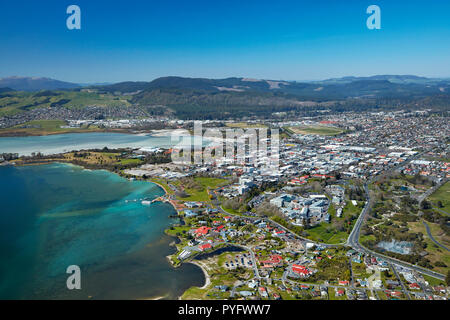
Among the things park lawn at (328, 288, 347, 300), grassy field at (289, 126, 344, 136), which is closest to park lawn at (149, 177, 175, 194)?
park lawn at (328, 288, 347, 300)

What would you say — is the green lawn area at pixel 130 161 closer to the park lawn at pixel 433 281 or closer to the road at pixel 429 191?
the road at pixel 429 191

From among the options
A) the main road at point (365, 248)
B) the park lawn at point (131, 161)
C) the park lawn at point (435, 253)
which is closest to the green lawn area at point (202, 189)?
the park lawn at point (131, 161)

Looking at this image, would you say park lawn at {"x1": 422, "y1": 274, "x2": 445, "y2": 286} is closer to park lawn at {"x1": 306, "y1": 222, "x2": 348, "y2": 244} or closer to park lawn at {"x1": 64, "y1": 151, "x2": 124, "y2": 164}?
park lawn at {"x1": 306, "y1": 222, "x2": 348, "y2": 244}

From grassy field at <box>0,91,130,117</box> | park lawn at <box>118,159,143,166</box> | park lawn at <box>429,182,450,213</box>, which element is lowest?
park lawn at <box>429,182,450,213</box>

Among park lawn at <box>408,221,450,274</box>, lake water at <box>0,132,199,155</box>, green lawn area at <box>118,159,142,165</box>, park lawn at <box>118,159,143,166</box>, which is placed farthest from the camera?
lake water at <box>0,132,199,155</box>
